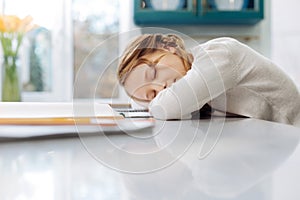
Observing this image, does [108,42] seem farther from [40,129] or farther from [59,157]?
[59,157]

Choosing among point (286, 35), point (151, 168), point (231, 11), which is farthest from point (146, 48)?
point (231, 11)

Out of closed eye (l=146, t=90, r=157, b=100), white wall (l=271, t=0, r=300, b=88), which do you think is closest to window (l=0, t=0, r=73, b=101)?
white wall (l=271, t=0, r=300, b=88)

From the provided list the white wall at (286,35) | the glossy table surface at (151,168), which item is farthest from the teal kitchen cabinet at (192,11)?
the glossy table surface at (151,168)

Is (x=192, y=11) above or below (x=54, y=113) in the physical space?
above

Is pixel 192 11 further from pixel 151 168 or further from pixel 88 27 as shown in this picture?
pixel 151 168

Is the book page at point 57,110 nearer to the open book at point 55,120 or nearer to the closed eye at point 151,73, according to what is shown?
the open book at point 55,120

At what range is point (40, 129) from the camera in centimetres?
52

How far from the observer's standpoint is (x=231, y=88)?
976 millimetres

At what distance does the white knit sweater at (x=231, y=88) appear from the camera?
87 cm

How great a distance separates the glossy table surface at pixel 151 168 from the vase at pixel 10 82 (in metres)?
1.98

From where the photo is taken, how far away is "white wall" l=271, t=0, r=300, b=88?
2070 millimetres

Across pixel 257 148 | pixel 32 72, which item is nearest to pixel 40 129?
pixel 257 148

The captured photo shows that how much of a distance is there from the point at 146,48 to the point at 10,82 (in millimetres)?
1805

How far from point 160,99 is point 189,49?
15cm
